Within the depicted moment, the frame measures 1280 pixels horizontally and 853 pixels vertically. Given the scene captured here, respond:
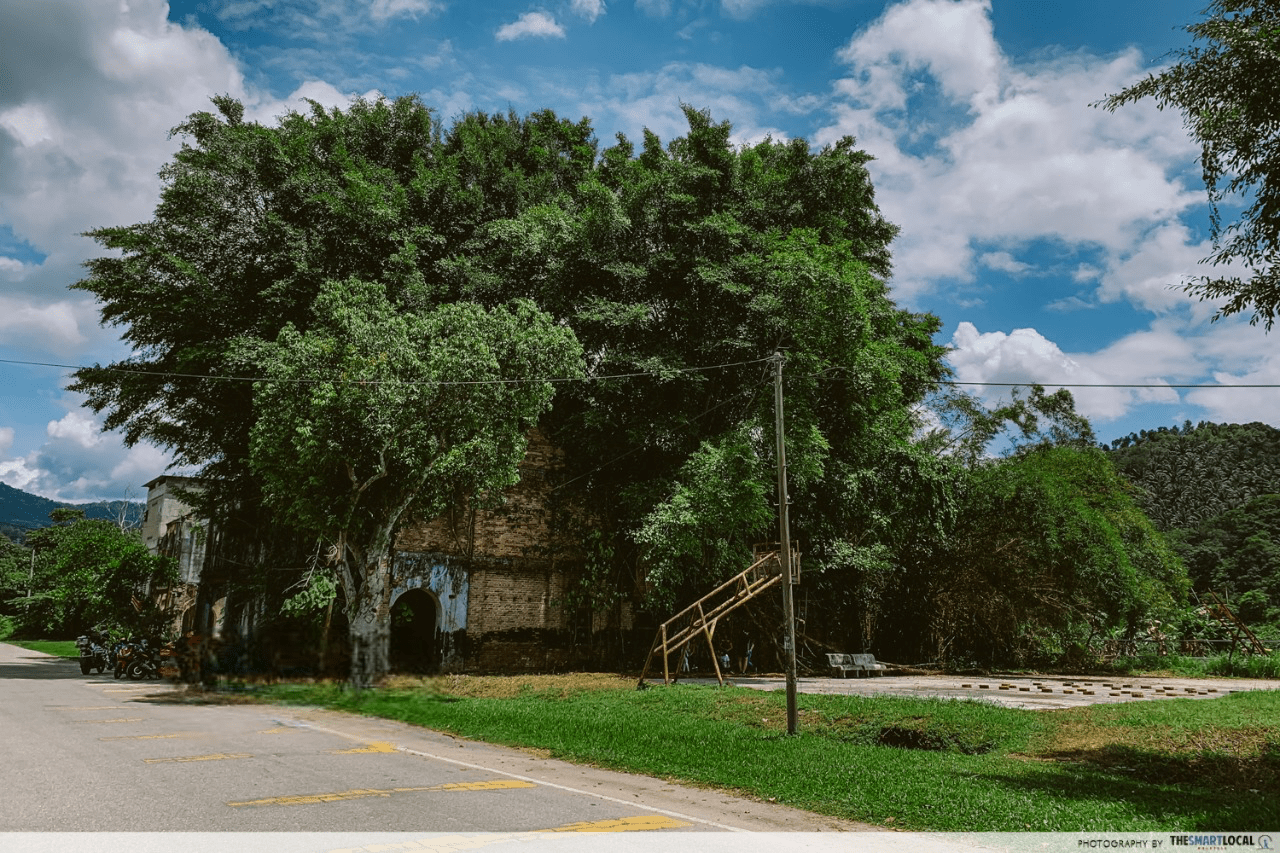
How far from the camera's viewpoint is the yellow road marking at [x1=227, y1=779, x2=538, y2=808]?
8.12m

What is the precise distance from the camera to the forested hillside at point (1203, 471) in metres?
71.2

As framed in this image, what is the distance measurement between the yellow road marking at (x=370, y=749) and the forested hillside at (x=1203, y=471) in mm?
70064

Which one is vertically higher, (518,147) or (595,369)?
(518,147)

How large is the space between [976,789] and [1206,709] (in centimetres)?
984

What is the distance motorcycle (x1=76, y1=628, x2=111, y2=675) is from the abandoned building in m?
4.63

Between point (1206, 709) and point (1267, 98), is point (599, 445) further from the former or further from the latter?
point (1267, 98)

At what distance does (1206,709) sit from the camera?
16.1 metres

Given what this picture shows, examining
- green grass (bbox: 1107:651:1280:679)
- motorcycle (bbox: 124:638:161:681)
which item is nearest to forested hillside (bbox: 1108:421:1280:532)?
green grass (bbox: 1107:651:1280:679)

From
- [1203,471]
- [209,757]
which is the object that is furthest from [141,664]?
[1203,471]

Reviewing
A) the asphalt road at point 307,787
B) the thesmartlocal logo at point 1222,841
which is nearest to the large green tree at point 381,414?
the asphalt road at point 307,787

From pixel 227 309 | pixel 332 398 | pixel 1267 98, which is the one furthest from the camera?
pixel 227 309

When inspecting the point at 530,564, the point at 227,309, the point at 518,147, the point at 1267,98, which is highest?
the point at 518,147

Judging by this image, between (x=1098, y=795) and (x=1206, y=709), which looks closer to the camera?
(x=1098, y=795)

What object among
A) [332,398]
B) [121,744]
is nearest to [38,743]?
[121,744]
